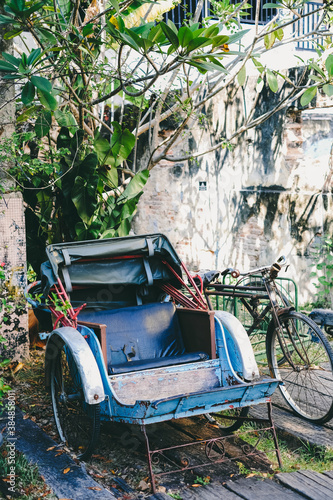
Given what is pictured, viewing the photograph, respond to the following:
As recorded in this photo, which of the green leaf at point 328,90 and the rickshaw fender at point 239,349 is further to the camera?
the green leaf at point 328,90

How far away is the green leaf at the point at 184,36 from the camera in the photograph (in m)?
3.80

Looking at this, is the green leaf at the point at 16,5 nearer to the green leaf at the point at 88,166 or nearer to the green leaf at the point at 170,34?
the green leaf at the point at 170,34

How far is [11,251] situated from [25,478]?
8.84 ft

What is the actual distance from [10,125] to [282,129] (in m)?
4.37

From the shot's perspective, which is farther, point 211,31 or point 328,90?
point 328,90

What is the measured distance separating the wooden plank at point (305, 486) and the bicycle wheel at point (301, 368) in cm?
80

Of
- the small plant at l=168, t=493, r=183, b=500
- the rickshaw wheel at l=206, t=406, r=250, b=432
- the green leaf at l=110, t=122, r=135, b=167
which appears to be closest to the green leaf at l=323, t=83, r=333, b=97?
the green leaf at l=110, t=122, r=135, b=167

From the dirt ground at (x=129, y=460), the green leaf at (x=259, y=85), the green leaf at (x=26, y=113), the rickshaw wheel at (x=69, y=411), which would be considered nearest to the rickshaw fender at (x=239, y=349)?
the dirt ground at (x=129, y=460)

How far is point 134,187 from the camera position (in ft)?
20.0

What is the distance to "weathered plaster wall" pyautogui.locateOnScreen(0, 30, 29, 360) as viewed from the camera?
5539 millimetres

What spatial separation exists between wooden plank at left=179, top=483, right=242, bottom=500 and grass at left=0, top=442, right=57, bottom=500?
33.1 inches

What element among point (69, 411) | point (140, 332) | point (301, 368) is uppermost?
point (140, 332)

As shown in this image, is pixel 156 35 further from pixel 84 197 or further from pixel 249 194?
pixel 249 194

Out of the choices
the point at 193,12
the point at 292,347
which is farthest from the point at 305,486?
the point at 193,12
